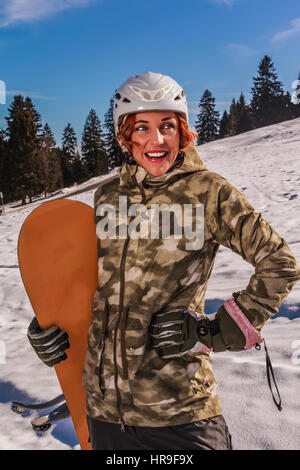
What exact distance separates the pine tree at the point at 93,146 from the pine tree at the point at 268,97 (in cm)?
2568

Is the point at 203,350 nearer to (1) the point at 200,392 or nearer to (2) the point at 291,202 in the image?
(1) the point at 200,392

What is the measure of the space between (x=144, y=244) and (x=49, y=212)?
77 cm

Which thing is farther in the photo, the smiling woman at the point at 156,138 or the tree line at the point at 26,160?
the tree line at the point at 26,160

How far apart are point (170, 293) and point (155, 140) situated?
69 cm

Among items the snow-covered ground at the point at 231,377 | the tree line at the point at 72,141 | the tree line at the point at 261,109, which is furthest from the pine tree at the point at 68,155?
the snow-covered ground at the point at 231,377

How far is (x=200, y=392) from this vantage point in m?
1.46

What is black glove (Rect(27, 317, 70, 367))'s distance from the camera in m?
1.82

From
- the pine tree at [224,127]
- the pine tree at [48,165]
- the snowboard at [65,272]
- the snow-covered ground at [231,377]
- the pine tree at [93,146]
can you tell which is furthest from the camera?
the pine tree at [224,127]

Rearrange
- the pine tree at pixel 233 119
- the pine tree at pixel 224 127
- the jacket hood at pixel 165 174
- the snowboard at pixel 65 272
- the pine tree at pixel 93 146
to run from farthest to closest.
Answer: the pine tree at pixel 233 119 < the pine tree at pixel 224 127 < the pine tree at pixel 93 146 < the snowboard at pixel 65 272 < the jacket hood at pixel 165 174

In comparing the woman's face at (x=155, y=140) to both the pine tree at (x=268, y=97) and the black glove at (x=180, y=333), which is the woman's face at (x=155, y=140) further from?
the pine tree at (x=268, y=97)

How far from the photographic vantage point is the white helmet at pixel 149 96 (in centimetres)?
165

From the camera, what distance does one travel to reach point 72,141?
2109 inches

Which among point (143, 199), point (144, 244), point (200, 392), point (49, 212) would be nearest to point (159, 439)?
point (200, 392)

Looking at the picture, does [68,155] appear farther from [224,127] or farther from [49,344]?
[49,344]
